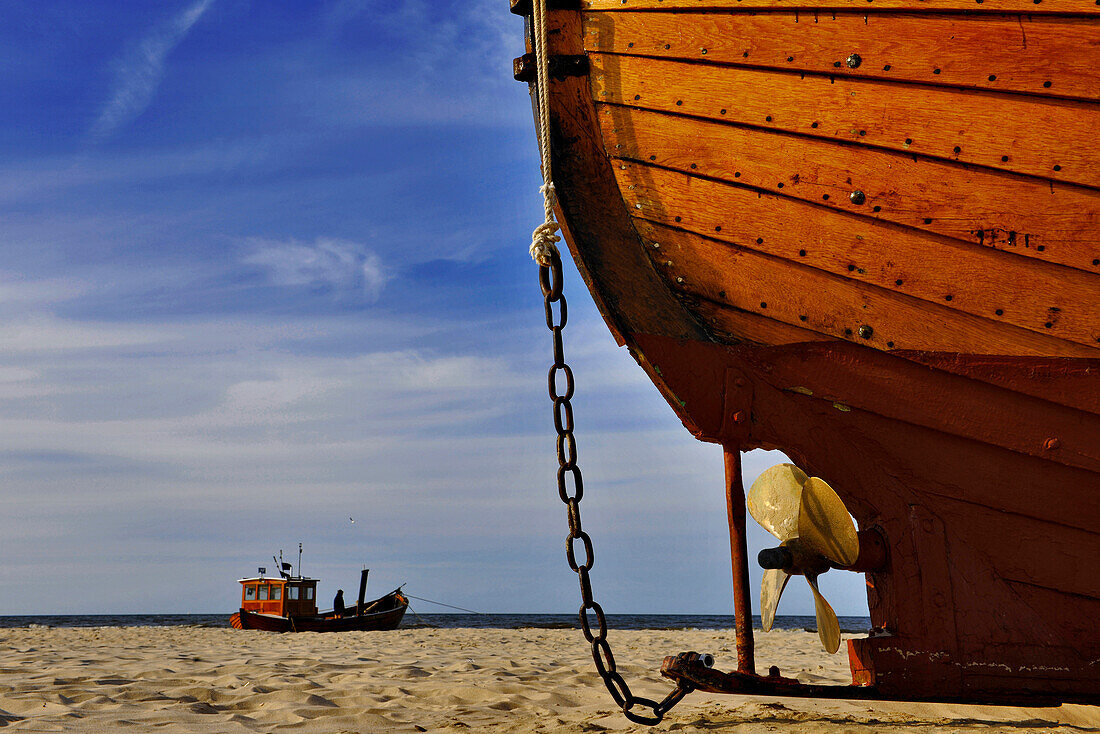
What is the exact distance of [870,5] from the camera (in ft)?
8.51

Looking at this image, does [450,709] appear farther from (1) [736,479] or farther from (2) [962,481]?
(2) [962,481]

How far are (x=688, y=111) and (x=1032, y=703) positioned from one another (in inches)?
90.9

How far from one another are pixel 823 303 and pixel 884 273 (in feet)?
0.73

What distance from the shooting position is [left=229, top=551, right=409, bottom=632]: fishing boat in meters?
18.0

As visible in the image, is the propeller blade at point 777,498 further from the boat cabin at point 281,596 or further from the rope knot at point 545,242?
the boat cabin at point 281,596

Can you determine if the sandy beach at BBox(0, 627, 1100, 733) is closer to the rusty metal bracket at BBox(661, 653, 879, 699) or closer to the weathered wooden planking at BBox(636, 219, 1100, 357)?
the rusty metal bracket at BBox(661, 653, 879, 699)

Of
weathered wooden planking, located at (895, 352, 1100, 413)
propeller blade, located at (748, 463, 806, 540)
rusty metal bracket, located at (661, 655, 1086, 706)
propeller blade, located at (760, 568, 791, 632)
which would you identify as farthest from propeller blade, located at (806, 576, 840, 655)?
weathered wooden planking, located at (895, 352, 1100, 413)

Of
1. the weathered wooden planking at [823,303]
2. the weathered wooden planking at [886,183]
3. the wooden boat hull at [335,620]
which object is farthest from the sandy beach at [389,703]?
the wooden boat hull at [335,620]

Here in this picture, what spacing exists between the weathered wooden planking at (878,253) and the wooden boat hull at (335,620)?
57.2 feet

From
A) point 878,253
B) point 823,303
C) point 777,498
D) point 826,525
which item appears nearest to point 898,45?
point 878,253

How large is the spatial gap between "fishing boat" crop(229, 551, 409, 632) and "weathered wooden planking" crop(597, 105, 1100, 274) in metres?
17.5

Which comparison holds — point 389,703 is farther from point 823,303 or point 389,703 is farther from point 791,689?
point 823,303

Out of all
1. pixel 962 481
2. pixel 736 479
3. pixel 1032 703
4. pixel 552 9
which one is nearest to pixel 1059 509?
pixel 962 481

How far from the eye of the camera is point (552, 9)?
292 cm
